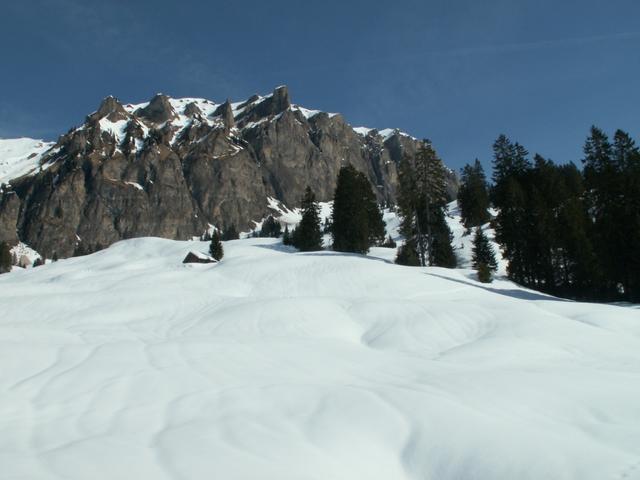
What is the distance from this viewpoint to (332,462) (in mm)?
4645

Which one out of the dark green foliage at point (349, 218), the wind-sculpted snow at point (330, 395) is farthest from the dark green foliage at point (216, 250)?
the wind-sculpted snow at point (330, 395)

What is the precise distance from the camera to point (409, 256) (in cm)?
3806

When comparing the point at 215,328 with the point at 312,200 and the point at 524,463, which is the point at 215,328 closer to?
the point at 524,463

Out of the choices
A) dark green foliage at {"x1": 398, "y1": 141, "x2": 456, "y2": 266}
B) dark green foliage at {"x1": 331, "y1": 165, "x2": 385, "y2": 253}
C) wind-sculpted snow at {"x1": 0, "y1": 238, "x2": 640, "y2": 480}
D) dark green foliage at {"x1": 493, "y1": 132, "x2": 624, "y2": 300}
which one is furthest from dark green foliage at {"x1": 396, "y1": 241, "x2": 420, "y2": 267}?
wind-sculpted snow at {"x1": 0, "y1": 238, "x2": 640, "y2": 480}

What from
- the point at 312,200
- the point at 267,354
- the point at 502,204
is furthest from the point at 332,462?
the point at 312,200

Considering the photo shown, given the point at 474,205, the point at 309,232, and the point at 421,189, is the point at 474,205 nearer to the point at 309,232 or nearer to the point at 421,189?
the point at 309,232

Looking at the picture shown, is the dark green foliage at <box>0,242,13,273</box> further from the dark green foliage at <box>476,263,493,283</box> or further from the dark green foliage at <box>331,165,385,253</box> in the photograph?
the dark green foliage at <box>476,263,493,283</box>

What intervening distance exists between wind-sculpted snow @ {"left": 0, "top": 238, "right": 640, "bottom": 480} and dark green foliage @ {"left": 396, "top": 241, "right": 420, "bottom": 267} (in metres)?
22.6

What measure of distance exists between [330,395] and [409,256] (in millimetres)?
32536

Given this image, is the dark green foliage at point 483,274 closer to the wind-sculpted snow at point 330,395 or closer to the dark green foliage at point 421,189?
the dark green foliage at point 421,189

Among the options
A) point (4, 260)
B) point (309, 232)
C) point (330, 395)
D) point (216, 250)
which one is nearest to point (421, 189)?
point (309, 232)

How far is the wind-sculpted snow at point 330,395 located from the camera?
178 inches

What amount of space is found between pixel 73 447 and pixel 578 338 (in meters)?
10.8

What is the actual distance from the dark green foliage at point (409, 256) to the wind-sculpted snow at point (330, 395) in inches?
891
